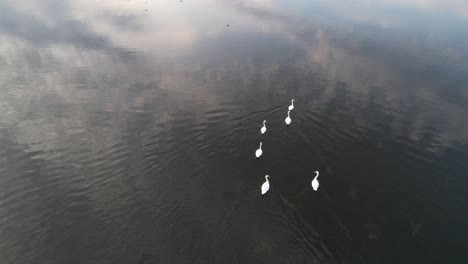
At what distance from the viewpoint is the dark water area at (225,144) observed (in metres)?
17.5

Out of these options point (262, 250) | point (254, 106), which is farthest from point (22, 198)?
point (254, 106)

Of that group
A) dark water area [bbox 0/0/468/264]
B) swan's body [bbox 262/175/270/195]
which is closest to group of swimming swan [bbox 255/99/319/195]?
swan's body [bbox 262/175/270/195]

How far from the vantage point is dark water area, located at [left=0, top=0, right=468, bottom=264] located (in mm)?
17500

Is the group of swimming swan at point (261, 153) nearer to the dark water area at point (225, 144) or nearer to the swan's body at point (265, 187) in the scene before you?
the swan's body at point (265, 187)

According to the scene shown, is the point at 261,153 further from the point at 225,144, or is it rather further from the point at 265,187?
the point at 265,187

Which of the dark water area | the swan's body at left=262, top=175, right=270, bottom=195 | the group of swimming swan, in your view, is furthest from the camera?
the group of swimming swan

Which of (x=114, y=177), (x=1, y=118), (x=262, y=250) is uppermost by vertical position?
→ (x=1, y=118)

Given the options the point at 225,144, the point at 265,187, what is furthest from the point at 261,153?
the point at 265,187

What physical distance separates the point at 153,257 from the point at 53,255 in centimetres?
516

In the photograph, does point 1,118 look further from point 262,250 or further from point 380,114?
point 380,114

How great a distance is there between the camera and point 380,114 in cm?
2997

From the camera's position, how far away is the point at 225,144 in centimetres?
2469

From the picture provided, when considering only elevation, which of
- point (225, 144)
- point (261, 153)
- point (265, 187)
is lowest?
point (265, 187)

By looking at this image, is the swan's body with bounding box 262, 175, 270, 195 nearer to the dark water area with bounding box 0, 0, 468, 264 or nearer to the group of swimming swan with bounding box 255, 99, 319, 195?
the group of swimming swan with bounding box 255, 99, 319, 195
